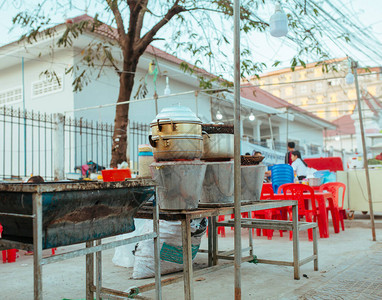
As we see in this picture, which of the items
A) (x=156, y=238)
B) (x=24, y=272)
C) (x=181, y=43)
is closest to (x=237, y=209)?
(x=156, y=238)

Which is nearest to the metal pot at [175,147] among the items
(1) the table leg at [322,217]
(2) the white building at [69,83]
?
(1) the table leg at [322,217]

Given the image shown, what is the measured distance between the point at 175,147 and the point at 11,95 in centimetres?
1266

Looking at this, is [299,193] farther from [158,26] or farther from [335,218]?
[158,26]

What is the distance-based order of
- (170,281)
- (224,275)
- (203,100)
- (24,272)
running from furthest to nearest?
(203,100)
(24,272)
(224,275)
(170,281)

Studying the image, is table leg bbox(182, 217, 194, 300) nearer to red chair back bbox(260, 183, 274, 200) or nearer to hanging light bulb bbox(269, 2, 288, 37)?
hanging light bulb bbox(269, 2, 288, 37)

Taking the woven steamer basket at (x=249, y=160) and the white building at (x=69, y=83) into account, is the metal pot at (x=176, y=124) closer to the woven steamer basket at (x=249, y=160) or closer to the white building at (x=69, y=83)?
the woven steamer basket at (x=249, y=160)

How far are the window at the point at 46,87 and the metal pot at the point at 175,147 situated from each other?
9.93 meters

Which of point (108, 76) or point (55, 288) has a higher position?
point (108, 76)

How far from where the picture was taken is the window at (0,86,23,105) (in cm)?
1334

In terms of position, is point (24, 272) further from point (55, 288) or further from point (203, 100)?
point (203, 100)

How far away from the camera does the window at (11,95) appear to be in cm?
1334

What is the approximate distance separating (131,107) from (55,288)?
395 inches

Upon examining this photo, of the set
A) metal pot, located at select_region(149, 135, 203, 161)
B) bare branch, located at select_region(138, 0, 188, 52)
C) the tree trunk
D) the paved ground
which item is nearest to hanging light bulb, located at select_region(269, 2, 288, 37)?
metal pot, located at select_region(149, 135, 203, 161)

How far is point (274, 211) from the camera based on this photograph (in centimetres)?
662
